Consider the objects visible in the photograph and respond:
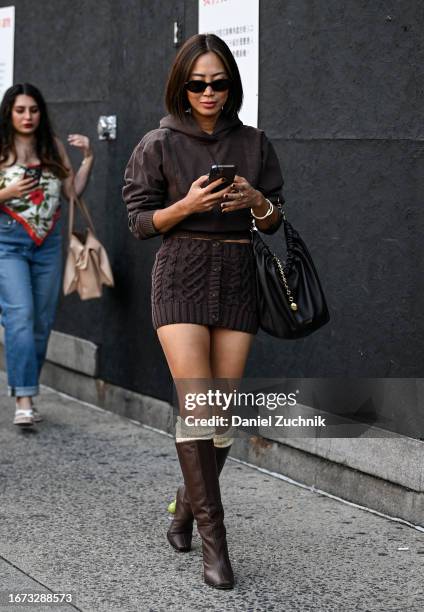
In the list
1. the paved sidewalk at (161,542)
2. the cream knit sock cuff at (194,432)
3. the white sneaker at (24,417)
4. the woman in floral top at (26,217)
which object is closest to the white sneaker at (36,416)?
the woman in floral top at (26,217)

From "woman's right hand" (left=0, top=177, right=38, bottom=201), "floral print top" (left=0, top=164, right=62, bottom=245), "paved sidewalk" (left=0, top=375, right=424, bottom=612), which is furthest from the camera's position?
"floral print top" (left=0, top=164, right=62, bottom=245)

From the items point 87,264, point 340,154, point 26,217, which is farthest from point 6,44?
point 340,154

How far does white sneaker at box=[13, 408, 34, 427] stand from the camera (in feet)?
23.8

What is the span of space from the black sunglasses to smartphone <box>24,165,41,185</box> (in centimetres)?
269

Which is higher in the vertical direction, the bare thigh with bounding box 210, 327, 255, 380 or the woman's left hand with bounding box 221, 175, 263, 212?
the woman's left hand with bounding box 221, 175, 263, 212

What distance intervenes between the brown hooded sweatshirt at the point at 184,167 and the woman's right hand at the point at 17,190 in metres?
2.40

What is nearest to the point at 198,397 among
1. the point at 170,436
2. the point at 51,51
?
the point at 170,436

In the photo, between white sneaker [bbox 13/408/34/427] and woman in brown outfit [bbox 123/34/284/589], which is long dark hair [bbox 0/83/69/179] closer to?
white sneaker [bbox 13/408/34/427]

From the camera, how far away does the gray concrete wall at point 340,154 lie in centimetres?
546

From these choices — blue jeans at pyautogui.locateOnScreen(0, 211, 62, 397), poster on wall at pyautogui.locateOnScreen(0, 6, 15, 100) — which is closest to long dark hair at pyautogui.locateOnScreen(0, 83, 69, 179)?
blue jeans at pyautogui.locateOnScreen(0, 211, 62, 397)

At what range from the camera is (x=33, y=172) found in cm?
726

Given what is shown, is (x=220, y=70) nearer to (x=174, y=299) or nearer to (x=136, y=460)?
(x=174, y=299)

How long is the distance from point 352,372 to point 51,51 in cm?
375

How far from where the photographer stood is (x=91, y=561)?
496 centimetres
